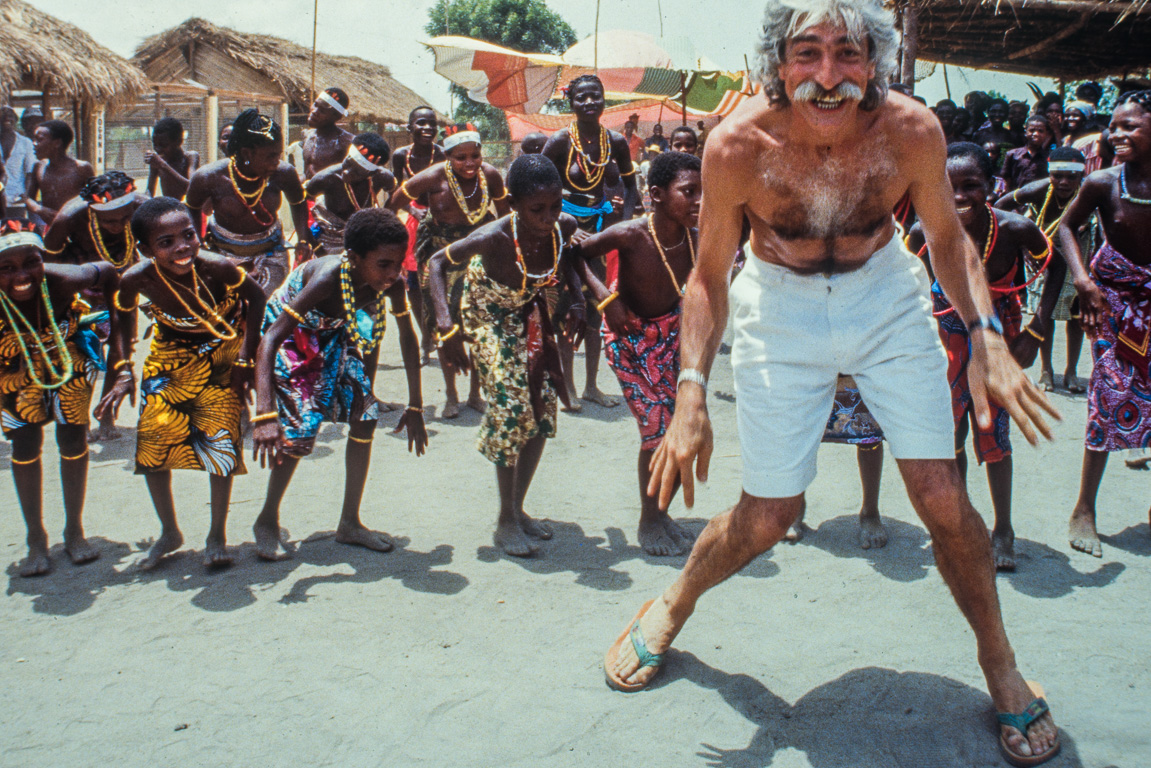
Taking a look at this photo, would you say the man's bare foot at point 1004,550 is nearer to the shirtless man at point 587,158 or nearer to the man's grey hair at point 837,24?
the man's grey hair at point 837,24

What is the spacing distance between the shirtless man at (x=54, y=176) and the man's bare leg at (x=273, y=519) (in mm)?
4549

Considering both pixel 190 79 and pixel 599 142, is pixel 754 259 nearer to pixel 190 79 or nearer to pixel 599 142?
pixel 599 142

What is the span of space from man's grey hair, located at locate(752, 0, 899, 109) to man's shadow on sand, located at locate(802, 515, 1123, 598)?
199cm

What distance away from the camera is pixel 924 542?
402 cm

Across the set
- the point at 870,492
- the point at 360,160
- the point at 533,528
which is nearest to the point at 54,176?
the point at 360,160

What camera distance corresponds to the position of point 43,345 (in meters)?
3.88

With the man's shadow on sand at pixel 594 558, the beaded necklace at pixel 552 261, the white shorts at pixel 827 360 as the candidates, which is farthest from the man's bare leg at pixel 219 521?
the white shorts at pixel 827 360

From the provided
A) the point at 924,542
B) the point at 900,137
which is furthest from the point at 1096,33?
the point at 900,137

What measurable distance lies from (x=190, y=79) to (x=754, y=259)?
72.2 ft

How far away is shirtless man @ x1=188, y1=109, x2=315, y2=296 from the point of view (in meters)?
5.87

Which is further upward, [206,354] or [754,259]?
[754,259]

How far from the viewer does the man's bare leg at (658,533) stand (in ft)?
13.0

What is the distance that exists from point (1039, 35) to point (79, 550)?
11455mm

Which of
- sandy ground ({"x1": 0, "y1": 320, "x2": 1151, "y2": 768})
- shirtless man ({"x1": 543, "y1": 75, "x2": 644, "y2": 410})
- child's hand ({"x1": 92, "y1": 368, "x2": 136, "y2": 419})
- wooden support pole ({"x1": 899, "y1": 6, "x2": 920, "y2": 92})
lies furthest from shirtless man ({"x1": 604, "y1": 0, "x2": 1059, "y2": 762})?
wooden support pole ({"x1": 899, "y1": 6, "x2": 920, "y2": 92})
